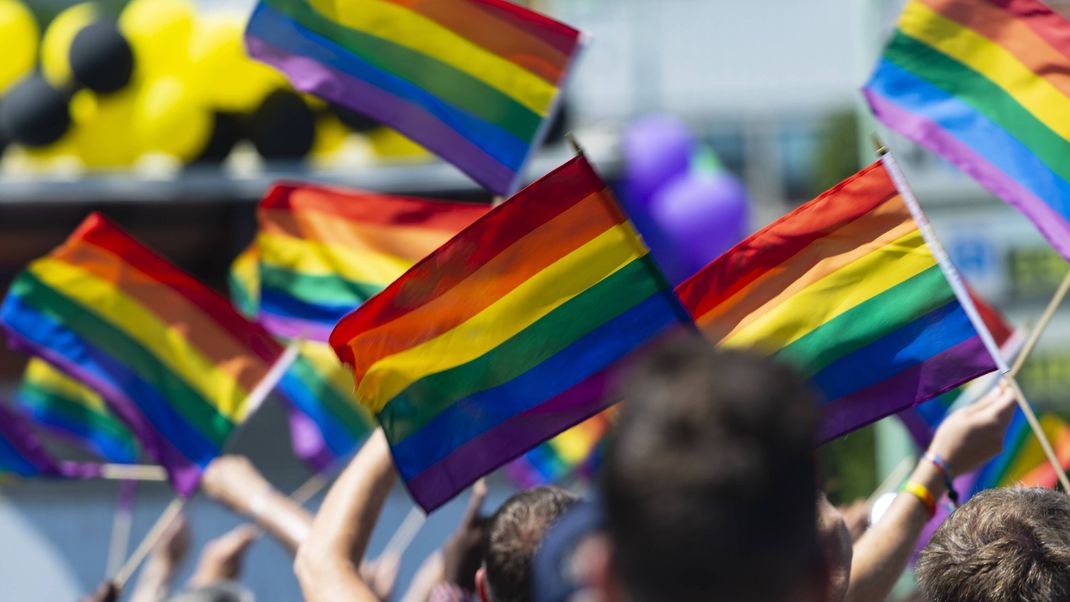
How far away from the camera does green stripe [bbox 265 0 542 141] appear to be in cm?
384

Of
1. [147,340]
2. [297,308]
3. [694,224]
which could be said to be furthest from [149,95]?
[297,308]

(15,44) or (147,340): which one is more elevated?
(15,44)

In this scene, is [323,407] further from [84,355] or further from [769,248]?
[769,248]

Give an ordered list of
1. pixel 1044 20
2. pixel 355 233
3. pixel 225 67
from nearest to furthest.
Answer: pixel 1044 20 < pixel 355 233 < pixel 225 67

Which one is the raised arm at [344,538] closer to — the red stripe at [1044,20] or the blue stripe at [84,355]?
the red stripe at [1044,20]

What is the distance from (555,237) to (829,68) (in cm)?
2311

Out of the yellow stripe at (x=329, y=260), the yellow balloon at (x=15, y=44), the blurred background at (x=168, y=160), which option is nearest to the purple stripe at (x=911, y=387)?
the yellow stripe at (x=329, y=260)

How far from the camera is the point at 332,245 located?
434 cm

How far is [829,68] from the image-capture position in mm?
25234

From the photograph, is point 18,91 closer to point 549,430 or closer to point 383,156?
point 383,156

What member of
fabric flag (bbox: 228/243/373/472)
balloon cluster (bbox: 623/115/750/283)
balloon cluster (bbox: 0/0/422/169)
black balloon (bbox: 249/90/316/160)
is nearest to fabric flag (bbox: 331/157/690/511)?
fabric flag (bbox: 228/243/373/472)

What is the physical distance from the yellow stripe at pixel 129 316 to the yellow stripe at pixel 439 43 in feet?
4.23

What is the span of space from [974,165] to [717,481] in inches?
101

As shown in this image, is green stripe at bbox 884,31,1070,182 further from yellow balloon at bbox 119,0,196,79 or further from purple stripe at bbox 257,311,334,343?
yellow balloon at bbox 119,0,196,79
